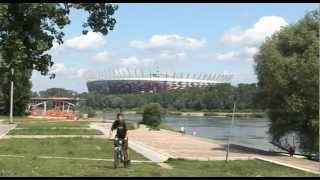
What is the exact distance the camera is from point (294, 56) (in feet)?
94.6

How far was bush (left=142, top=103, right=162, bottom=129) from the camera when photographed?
55969 mm

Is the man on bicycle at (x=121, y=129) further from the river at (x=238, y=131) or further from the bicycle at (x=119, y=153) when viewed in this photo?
the river at (x=238, y=131)

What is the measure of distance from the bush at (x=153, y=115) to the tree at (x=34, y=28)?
4117cm

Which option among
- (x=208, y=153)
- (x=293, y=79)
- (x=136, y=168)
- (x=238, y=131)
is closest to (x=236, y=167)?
(x=136, y=168)

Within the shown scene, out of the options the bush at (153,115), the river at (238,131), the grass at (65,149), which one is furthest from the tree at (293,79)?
the bush at (153,115)

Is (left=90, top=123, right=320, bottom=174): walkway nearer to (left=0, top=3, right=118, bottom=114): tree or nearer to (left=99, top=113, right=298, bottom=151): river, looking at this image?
(left=99, top=113, right=298, bottom=151): river

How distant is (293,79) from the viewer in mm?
28391

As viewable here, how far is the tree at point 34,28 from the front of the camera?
1255 centimetres

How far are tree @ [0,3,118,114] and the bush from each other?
135 feet

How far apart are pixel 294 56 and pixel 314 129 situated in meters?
3.49

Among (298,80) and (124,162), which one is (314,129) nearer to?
(298,80)

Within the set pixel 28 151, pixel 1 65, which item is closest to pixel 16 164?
pixel 1 65

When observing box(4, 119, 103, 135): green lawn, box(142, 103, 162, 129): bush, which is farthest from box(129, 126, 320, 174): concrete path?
box(142, 103, 162, 129): bush

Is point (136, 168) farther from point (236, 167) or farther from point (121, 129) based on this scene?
point (236, 167)
